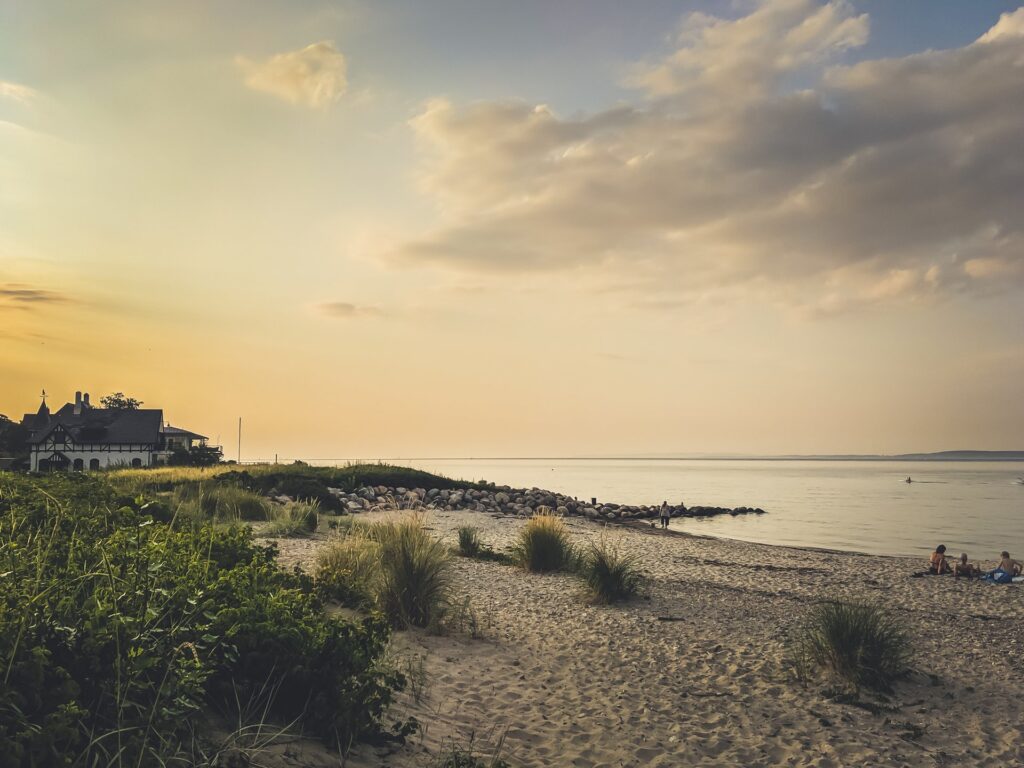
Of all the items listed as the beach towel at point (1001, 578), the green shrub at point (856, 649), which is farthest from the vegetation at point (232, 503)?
the beach towel at point (1001, 578)

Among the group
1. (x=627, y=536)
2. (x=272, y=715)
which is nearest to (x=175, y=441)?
(x=627, y=536)

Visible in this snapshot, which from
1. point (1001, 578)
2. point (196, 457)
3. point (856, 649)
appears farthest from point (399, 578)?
point (196, 457)

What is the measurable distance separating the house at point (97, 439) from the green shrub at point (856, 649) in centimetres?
6290

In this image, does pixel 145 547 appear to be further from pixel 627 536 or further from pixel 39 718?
pixel 627 536

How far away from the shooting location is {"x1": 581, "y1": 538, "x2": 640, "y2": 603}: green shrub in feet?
40.5

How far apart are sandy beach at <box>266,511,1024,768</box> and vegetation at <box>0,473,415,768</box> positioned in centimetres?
51

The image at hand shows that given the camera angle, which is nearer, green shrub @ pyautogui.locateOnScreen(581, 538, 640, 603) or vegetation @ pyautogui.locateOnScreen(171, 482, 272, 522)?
green shrub @ pyautogui.locateOnScreen(581, 538, 640, 603)

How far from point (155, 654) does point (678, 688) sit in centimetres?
590

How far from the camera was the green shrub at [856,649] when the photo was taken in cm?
847

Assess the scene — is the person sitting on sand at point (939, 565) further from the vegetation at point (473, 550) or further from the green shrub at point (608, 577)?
the vegetation at point (473, 550)

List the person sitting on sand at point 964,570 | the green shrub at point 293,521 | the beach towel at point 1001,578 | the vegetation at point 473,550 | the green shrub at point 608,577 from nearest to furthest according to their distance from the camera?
the green shrub at point 608,577 < the vegetation at point 473,550 < the beach towel at point 1001,578 < the green shrub at point 293,521 < the person sitting on sand at point 964,570

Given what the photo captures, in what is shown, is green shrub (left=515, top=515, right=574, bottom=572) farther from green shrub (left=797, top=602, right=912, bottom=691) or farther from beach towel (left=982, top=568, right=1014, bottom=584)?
beach towel (left=982, top=568, right=1014, bottom=584)

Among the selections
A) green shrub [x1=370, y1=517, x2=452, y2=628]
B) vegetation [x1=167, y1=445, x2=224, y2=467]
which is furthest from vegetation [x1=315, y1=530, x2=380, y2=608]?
vegetation [x1=167, y1=445, x2=224, y2=467]

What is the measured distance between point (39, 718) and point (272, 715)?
1.85 meters
